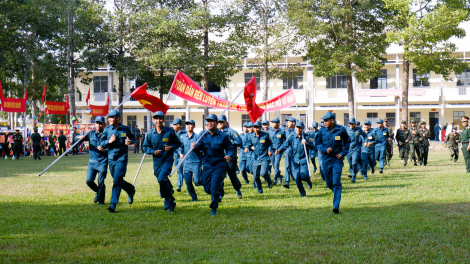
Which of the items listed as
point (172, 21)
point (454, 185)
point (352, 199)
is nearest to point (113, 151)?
point (352, 199)

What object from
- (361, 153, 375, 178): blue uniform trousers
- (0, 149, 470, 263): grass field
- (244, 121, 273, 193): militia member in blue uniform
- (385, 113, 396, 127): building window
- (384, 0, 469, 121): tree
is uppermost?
(384, 0, 469, 121): tree

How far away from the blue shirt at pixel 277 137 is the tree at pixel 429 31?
54.7 feet

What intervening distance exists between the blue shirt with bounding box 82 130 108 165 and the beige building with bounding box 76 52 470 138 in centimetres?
3665

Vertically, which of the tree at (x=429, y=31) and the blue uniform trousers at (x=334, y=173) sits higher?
the tree at (x=429, y=31)

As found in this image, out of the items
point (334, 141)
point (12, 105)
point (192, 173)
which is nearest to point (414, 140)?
point (334, 141)

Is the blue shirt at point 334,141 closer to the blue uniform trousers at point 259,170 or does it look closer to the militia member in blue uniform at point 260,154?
the militia member in blue uniform at point 260,154

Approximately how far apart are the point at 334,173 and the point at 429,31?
20.9 metres

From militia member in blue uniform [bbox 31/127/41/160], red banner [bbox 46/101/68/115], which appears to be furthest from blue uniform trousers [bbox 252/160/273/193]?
red banner [bbox 46/101/68/115]

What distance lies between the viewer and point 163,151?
368 inches

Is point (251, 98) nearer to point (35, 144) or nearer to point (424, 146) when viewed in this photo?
point (424, 146)

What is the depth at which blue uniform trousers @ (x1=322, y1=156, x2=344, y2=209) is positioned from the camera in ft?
29.1

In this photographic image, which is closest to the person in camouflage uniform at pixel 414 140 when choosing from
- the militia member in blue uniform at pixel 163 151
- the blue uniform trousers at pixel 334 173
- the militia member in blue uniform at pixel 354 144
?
the militia member in blue uniform at pixel 354 144

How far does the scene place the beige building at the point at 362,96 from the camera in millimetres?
47031

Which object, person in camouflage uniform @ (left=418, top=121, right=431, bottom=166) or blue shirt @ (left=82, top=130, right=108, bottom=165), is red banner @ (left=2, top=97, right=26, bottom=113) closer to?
blue shirt @ (left=82, top=130, right=108, bottom=165)
